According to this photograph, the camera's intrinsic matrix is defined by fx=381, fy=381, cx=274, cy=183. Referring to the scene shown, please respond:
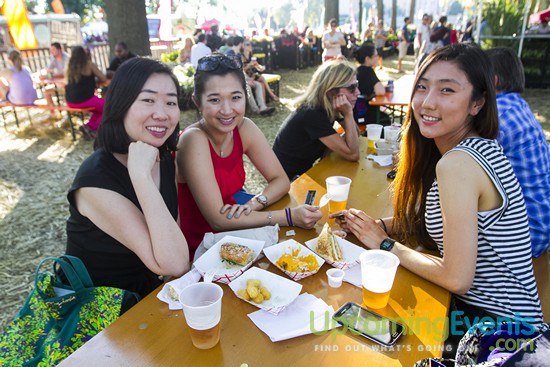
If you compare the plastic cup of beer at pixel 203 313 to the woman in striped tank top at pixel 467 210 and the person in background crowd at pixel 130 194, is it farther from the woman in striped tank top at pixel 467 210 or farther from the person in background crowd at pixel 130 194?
the woman in striped tank top at pixel 467 210

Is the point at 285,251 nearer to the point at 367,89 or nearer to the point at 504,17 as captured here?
the point at 367,89

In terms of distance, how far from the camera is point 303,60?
17031mm

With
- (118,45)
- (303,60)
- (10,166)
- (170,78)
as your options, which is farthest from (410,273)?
(303,60)

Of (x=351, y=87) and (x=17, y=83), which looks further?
(x=17, y=83)

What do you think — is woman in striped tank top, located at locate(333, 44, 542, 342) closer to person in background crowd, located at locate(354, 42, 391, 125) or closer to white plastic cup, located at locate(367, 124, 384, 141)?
white plastic cup, located at locate(367, 124, 384, 141)

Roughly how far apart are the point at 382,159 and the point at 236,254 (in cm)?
185

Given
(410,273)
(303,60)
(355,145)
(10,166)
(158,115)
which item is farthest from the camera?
(303,60)

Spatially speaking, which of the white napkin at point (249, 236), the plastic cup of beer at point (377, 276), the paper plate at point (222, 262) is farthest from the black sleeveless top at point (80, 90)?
the plastic cup of beer at point (377, 276)

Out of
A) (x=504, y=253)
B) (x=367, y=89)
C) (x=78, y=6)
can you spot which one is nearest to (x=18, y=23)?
(x=367, y=89)

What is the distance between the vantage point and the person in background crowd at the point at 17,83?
7.45m

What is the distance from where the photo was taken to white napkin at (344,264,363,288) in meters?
1.60

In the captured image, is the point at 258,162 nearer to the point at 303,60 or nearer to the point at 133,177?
the point at 133,177

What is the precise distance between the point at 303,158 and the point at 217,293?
2.45 meters

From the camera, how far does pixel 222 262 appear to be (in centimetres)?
171
